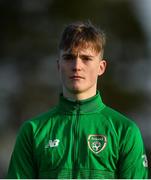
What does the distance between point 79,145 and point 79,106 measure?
10.4 inches

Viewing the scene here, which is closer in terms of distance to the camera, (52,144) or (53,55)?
(52,144)

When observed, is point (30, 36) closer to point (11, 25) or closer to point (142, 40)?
point (11, 25)

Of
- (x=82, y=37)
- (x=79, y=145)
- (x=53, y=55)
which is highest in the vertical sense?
(x=53, y=55)

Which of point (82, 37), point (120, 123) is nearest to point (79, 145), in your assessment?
point (120, 123)

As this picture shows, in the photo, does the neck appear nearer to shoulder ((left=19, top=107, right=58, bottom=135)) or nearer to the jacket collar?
the jacket collar

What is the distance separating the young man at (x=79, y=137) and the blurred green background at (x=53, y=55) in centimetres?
1538

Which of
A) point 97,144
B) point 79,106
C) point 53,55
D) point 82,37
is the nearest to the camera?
point 97,144

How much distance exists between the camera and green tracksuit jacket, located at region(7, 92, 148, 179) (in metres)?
6.77

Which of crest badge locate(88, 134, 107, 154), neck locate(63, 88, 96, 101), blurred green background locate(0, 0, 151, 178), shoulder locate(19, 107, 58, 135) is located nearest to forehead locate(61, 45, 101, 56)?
neck locate(63, 88, 96, 101)

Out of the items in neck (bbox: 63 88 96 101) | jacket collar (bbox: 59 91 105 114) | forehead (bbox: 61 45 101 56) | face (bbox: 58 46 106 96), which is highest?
forehead (bbox: 61 45 101 56)

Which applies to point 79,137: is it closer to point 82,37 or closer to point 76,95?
point 76,95

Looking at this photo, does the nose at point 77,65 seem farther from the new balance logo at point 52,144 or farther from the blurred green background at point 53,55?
the blurred green background at point 53,55

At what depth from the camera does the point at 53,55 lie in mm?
24234

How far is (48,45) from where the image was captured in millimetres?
24781
